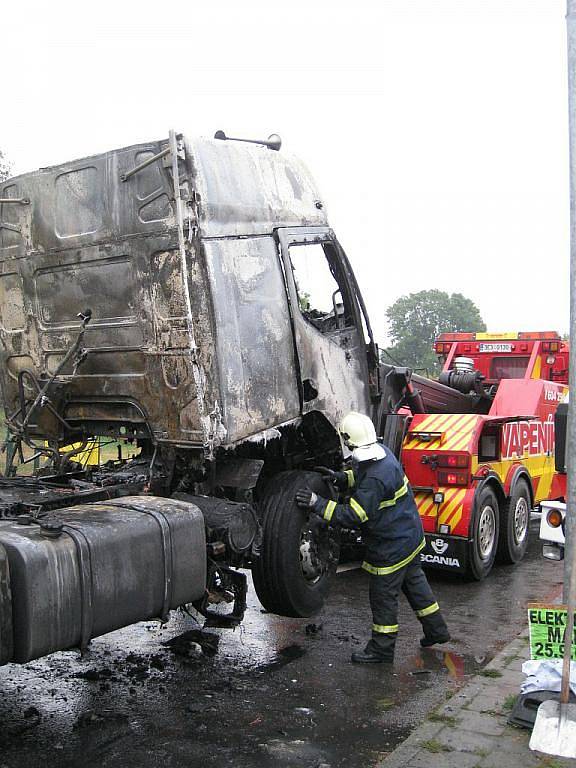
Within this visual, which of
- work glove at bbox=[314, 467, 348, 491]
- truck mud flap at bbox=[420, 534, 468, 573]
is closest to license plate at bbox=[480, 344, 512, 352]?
truck mud flap at bbox=[420, 534, 468, 573]

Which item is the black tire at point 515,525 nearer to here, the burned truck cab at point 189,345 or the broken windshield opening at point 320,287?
the burned truck cab at point 189,345

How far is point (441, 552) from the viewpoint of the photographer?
7.38 metres

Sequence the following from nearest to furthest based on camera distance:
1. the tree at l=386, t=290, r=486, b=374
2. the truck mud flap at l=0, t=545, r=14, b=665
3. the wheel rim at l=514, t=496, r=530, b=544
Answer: the truck mud flap at l=0, t=545, r=14, b=665
the wheel rim at l=514, t=496, r=530, b=544
the tree at l=386, t=290, r=486, b=374

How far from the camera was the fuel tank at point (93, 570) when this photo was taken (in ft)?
12.1

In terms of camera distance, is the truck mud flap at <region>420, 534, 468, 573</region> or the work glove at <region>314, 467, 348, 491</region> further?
the truck mud flap at <region>420, 534, 468, 573</region>

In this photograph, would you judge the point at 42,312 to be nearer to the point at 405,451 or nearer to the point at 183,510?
the point at 183,510

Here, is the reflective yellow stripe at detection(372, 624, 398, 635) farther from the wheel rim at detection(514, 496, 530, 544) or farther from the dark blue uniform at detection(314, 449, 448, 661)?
the wheel rim at detection(514, 496, 530, 544)

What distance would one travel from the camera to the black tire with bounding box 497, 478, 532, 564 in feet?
26.6

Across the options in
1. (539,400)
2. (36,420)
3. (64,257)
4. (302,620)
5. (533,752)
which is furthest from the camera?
(539,400)

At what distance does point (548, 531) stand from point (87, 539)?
2.76 meters

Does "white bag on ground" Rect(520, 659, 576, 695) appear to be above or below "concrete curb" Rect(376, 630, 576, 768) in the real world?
above

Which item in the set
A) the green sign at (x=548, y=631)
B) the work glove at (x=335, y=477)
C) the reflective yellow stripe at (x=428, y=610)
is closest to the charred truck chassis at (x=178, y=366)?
the work glove at (x=335, y=477)

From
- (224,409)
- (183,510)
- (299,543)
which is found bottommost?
(299,543)

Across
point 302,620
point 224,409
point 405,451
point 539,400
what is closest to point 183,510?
point 224,409
